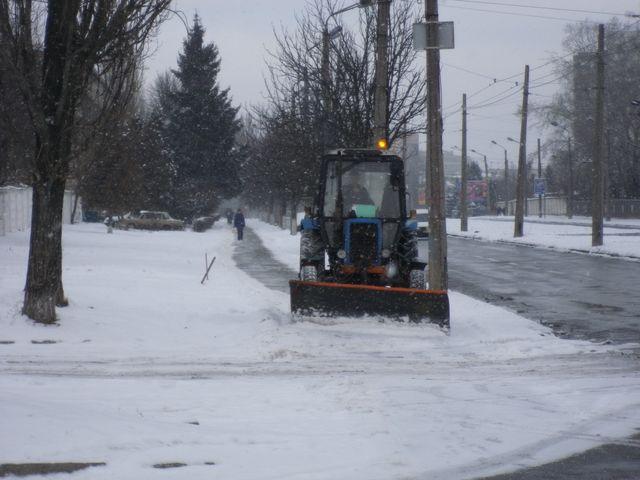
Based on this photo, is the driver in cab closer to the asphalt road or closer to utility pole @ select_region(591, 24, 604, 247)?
the asphalt road

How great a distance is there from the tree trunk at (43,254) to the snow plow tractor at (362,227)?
430cm

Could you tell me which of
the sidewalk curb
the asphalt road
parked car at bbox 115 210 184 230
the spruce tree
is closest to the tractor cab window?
the asphalt road

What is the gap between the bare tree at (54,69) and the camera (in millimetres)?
11195

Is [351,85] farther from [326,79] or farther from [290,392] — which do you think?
[290,392]

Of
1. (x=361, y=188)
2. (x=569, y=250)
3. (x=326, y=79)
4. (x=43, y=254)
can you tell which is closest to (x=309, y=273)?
(x=361, y=188)

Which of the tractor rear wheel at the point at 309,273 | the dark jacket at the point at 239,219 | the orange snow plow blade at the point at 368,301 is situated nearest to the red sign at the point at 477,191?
the dark jacket at the point at 239,219

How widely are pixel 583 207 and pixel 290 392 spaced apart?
274ft

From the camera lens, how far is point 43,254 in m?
11.7

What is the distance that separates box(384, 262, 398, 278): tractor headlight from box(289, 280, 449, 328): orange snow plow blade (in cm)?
192

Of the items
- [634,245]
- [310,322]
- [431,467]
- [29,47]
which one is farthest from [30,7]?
[634,245]

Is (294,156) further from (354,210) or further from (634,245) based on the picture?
(354,210)

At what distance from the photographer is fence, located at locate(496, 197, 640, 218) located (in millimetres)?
74125

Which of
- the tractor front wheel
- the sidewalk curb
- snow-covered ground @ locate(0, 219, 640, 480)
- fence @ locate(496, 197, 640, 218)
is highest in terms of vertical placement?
fence @ locate(496, 197, 640, 218)

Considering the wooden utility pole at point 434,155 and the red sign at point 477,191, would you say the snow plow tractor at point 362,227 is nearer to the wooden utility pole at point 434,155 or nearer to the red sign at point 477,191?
the wooden utility pole at point 434,155
